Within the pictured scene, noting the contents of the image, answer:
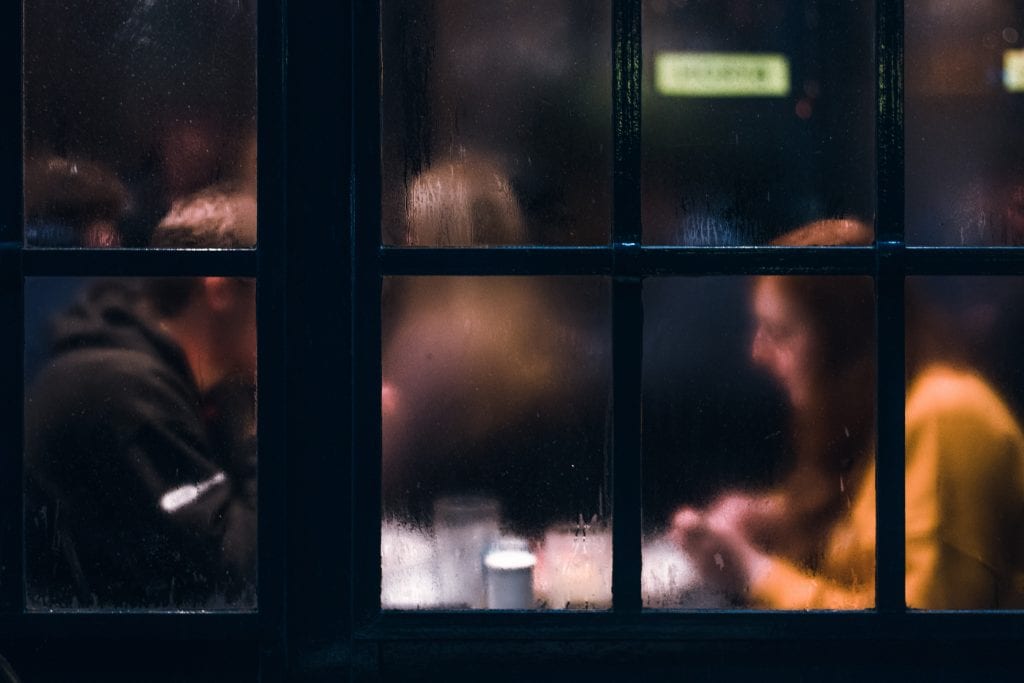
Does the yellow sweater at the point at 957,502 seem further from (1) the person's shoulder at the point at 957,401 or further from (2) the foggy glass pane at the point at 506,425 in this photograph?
(2) the foggy glass pane at the point at 506,425

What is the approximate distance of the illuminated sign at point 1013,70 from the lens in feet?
9.57

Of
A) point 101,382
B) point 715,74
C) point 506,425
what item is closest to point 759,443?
point 506,425

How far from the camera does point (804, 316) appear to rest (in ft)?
9.53

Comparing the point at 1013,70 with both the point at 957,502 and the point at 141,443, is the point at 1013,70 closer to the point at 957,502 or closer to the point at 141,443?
the point at 957,502

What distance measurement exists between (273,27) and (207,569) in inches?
69.5

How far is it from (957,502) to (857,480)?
334 mm

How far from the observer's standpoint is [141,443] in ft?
9.57

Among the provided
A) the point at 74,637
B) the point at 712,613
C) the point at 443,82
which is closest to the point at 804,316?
the point at 712,613

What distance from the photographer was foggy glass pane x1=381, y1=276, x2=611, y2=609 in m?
2.92

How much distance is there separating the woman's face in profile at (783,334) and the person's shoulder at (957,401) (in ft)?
1.11

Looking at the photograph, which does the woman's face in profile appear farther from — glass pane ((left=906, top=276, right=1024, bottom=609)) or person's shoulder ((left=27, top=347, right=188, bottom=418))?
person's shoulder ((left=27, top=347, right=188, bottom=418))

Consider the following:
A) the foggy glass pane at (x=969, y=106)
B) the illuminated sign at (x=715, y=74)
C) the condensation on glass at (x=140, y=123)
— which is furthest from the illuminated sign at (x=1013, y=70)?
the condensation on glass at (x=140, y=123)

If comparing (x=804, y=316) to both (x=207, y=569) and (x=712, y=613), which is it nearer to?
(x=712, y=613)

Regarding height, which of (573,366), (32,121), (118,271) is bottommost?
(573,366)
